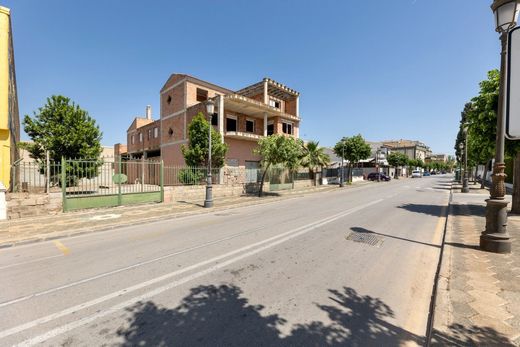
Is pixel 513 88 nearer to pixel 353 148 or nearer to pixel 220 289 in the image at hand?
pixel 220 289

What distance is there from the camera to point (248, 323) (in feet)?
9.49

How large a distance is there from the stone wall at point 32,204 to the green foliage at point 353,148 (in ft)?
96.8

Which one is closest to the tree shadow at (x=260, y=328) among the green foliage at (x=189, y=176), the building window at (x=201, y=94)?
the green foliage at (x=189, y=176)

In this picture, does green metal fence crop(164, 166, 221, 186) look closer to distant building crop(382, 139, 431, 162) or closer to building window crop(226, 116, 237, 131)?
building window crop(226, 116, 237, 131)

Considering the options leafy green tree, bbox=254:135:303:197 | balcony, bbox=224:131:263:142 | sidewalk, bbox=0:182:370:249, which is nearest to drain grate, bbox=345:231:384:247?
sidewalk, bbox=0:182:370:249

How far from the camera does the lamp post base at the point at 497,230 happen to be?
4992mm

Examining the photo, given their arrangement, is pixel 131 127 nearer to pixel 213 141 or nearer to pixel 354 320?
pixel 213 141

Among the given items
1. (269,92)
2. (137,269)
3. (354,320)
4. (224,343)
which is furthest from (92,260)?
(269,92)

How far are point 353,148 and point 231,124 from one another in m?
17.6

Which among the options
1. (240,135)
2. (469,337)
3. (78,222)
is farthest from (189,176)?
(469,337)

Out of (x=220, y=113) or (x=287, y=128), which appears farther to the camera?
(x=287, y=128)

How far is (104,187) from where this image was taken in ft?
41.0

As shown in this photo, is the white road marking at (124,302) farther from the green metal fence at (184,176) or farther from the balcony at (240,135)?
the balcony at (240,135)

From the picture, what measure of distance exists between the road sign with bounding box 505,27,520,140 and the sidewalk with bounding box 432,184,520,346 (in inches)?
83.9
